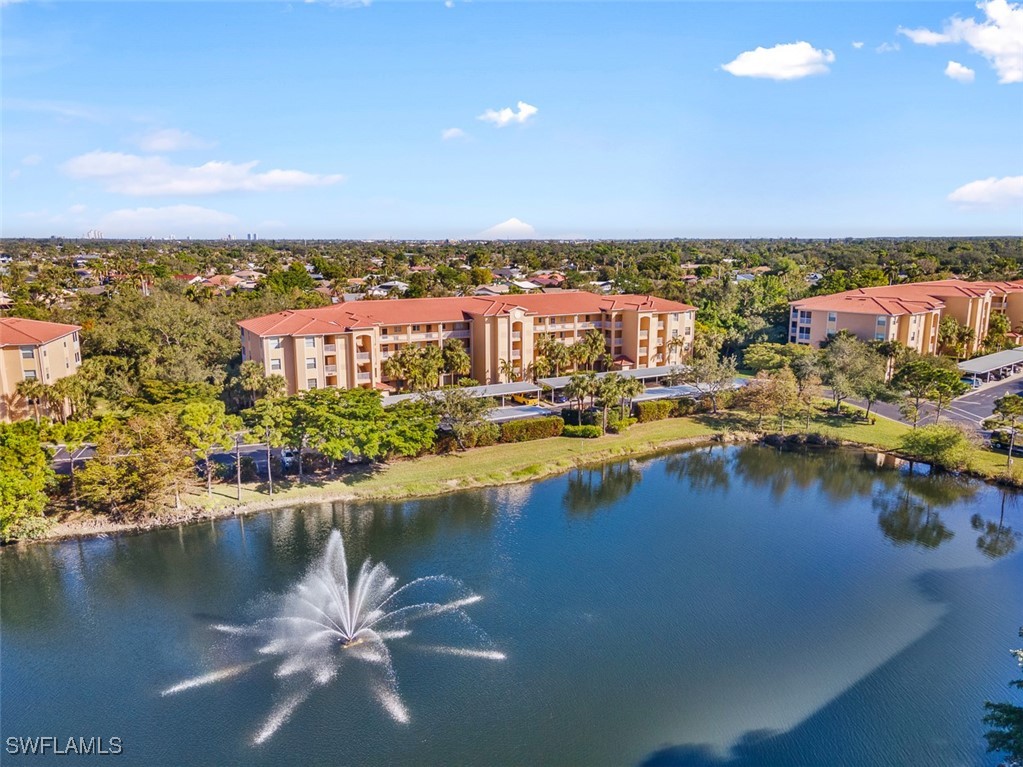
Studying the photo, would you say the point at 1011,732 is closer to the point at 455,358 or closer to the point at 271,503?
the point at 271,503

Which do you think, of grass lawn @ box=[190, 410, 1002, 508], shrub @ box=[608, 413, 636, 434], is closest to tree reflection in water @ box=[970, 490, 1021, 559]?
grass lawn @ box=[190, 410, 1002, 508]

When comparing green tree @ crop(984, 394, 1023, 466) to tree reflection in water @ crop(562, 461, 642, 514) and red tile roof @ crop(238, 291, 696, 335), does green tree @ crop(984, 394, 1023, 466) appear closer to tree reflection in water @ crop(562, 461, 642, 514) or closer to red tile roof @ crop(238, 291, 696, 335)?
tree reflection in water @ crop(562, 461, 642, 514)

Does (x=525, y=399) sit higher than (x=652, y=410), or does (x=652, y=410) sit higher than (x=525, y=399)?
(x=525, y=399)

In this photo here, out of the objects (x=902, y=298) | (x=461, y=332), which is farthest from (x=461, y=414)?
(x=902, y=298)

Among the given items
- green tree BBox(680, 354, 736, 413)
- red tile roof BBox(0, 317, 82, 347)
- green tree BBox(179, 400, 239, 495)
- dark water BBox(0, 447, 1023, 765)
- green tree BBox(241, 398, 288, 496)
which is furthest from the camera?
green tree BBox(680, 354, 736, 413)

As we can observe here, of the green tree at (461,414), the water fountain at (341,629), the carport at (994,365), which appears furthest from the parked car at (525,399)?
the carport at (994,365)

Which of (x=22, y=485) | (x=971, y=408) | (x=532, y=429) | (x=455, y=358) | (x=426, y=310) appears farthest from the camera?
(x=426, y=310)

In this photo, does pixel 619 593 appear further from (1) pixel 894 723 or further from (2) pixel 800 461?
(2) pixel 800 461
